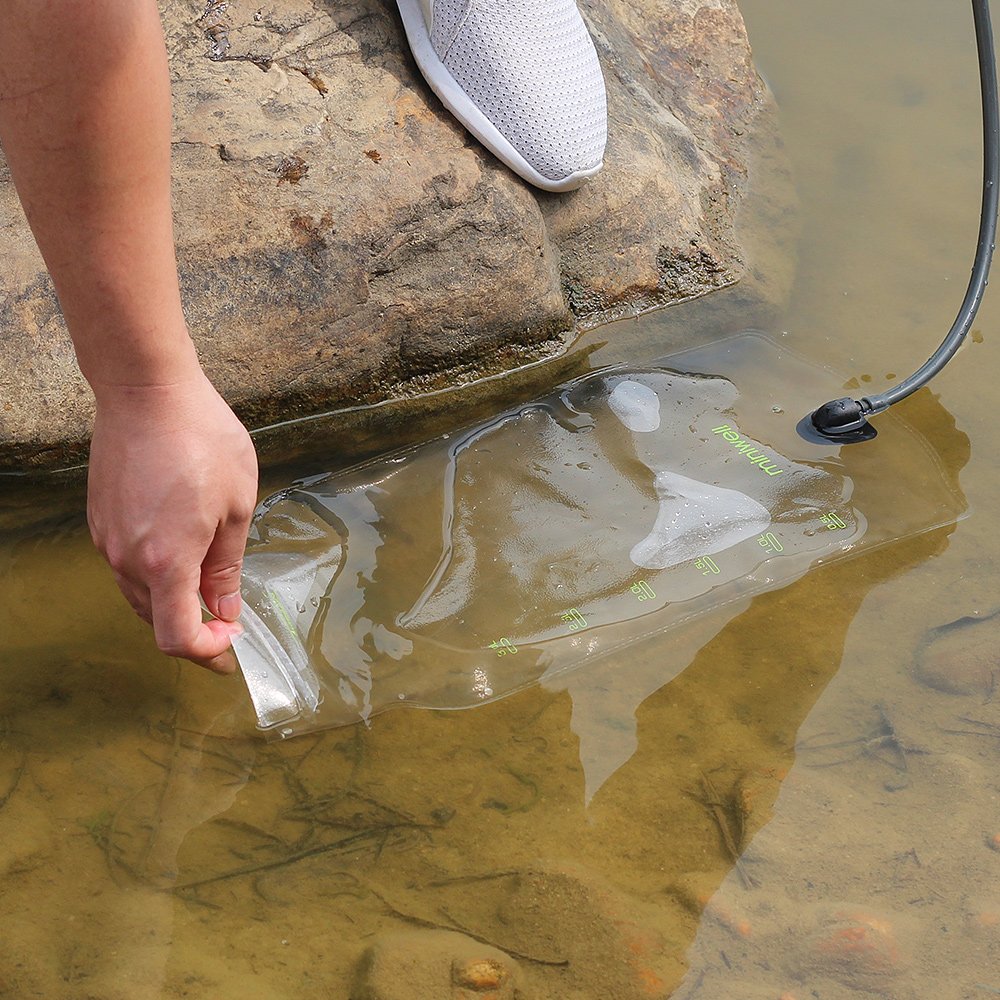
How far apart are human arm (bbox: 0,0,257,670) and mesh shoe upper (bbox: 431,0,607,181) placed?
129 cm

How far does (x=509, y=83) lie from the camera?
2.29m

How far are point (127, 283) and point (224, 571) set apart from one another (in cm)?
41

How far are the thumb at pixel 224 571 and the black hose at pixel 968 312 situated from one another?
123cm

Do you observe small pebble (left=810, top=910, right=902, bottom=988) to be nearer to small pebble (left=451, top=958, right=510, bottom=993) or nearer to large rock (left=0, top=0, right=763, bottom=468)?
small pebble (left=451, top=958, right=510, bottom=993)

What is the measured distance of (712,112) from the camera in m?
2.93

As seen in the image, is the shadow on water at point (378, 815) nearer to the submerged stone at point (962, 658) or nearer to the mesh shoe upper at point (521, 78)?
the submerged stone at point (962, 658)

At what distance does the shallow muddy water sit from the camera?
4.56 ft

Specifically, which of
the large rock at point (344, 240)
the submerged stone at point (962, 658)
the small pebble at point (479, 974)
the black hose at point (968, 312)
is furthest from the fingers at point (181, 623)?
the black hose at point (968, 312)

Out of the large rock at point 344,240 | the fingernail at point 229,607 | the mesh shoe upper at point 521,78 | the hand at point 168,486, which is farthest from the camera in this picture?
the mesh shoe upper at point 521,78

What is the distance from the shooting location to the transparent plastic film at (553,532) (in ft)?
5.79

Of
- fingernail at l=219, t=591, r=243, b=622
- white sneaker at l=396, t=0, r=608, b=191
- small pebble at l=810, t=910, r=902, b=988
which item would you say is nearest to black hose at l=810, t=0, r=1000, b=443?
white sneaker at l=396, t=0, r=608, b=191

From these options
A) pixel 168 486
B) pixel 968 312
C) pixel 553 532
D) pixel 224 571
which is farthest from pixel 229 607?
pixel 968 312

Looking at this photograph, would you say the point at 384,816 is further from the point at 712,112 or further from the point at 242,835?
the point at 712,112

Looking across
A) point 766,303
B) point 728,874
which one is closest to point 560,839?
point 728,874
